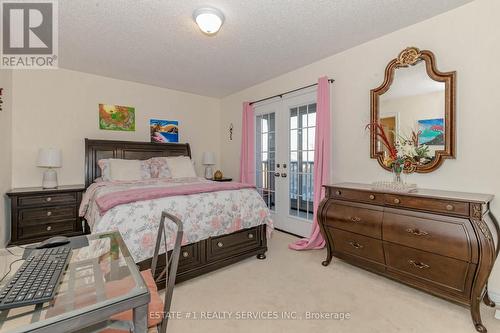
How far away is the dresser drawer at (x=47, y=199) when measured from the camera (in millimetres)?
3000

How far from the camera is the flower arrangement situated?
2.39 m

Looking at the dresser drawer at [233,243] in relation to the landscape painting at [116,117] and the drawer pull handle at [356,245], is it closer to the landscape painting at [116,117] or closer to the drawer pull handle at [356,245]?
the drawer pull handle at [356,245]

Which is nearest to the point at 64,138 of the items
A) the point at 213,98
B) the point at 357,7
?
the point at 213,98

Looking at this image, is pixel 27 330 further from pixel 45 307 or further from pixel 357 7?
pixel 357 7

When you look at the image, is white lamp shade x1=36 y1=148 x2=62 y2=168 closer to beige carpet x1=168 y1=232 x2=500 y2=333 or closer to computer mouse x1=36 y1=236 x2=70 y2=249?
beige carpet x1=168 y1=232 x2=500 y2=333

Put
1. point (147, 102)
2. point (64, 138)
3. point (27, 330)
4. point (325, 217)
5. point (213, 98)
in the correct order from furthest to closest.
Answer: point (213, 98)
point (147, 102)
point (64, 138)
point (325, 217)
point (27, 330)

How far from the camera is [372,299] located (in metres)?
2.07

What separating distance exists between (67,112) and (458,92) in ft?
15.9

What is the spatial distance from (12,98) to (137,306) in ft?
13.0

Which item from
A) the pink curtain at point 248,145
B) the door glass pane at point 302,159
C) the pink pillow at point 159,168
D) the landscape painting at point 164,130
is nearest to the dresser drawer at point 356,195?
the door glass pane at point 302,159

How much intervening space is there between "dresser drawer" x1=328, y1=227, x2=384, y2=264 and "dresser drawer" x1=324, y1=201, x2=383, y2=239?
57mm

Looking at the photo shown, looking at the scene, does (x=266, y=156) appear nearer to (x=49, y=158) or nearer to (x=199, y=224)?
(x=199, y=224)

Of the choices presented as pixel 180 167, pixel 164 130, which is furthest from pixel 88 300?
pixel 164 130

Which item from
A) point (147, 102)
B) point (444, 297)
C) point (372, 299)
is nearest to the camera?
point (444, 297)
